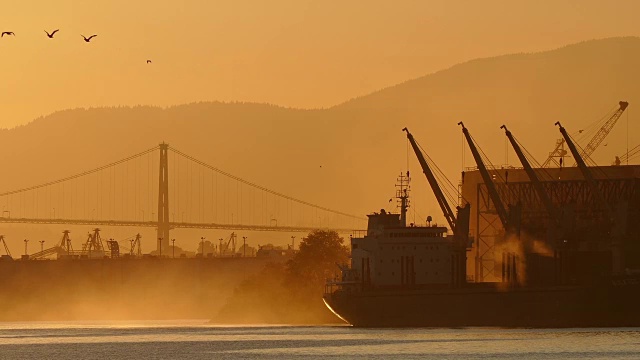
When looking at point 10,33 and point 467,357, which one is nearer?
point 10,33

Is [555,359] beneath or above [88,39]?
beneath

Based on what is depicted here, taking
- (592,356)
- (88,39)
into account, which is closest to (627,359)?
(592,356)

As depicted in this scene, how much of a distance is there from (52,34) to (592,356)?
58.9 metres

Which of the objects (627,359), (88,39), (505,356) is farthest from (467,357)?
(88,39)

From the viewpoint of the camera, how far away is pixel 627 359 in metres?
192

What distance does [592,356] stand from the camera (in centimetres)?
19800

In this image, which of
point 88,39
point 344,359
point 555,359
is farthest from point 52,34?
point 555,359

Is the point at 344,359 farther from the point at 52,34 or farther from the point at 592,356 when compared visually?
the point at 52,34

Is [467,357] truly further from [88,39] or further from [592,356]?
[88,39]

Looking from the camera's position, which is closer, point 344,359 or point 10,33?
point 10,33

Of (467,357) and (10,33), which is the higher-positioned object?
(10,33)

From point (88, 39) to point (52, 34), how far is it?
10.9 feet

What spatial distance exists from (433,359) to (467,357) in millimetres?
4809

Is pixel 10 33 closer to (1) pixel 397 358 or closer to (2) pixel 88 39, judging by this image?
(2) pixel 88 39
